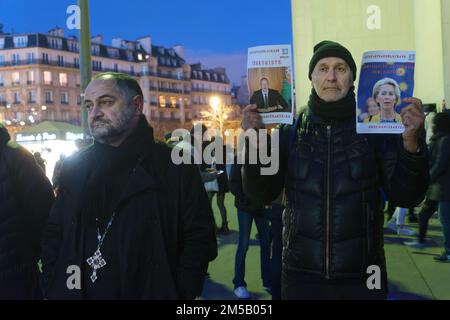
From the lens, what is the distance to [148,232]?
268 centimetres

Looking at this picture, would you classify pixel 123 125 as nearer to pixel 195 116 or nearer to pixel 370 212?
pixel 370 212

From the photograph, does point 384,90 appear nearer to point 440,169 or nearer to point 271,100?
point 271,100

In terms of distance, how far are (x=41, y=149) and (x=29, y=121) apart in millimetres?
56654

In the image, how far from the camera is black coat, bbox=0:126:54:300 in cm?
360

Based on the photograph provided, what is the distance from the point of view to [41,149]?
1572cm

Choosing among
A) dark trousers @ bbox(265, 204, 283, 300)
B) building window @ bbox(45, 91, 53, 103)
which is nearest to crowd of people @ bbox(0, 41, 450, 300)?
dark trousers @ bbox(265, 204, 283, 300)

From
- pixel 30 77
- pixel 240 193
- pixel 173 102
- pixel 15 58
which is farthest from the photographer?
pixel 173 102

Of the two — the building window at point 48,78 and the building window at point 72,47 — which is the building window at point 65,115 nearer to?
the building window at point 48,78

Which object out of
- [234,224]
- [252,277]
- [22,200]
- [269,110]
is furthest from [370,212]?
[234,224]

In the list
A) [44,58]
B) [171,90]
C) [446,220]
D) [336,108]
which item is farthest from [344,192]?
[171,90]

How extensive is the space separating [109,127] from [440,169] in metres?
5.98

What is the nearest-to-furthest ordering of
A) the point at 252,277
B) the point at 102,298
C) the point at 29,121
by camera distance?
the point at 102,298
the point at 252,277
the point at 29,121

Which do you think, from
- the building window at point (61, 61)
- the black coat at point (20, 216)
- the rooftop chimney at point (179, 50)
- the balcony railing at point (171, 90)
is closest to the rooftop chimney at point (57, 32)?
the building window at point (61, 61)

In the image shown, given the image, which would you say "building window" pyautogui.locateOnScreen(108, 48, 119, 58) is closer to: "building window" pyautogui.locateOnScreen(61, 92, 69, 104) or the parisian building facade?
the parisian building facade
